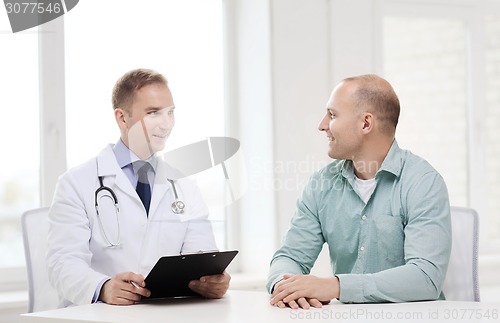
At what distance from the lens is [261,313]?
74.0 inches

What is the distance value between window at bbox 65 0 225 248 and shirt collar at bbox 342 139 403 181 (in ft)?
3.96

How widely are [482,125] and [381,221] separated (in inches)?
99.4

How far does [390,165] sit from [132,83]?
91 cm

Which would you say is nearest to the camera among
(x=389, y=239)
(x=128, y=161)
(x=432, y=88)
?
(x=389, y=239)

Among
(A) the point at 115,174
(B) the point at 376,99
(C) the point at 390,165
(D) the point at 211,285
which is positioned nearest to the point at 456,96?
(B) the point at 376,99

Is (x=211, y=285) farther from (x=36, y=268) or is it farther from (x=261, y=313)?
(x=36, y=268)

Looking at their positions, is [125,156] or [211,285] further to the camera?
[125,156]

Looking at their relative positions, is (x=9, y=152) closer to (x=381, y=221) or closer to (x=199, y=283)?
(x=199, y=283)

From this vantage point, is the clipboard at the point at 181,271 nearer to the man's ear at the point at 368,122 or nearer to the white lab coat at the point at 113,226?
the white lab coat at the point at 113,226

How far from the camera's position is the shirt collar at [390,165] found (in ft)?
7.59

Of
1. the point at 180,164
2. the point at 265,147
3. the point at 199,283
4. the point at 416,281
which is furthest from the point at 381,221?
the point at 265,147

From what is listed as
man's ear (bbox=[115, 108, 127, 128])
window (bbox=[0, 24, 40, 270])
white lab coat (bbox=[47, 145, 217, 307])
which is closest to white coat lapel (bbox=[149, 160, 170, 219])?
white lab coat (bbox=[47, 145, 217, 307])

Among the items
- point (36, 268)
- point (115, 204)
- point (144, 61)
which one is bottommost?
point (36, 268)

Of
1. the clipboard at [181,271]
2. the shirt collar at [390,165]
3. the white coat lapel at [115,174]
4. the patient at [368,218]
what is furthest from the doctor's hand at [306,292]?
the white coat lapel at [115,174]
